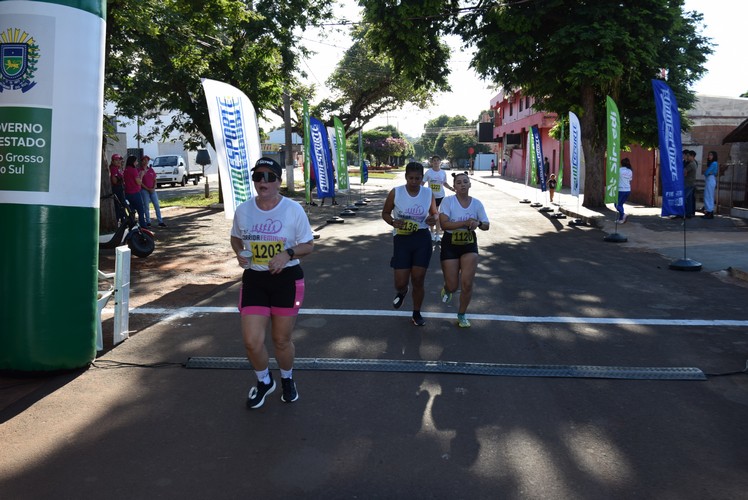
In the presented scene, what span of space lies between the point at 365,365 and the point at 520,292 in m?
4.05

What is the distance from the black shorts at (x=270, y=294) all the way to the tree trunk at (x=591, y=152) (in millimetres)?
18916

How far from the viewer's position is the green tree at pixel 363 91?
40.1 m

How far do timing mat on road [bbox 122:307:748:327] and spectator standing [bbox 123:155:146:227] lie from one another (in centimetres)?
788

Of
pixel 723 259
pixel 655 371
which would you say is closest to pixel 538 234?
pixel 723 259

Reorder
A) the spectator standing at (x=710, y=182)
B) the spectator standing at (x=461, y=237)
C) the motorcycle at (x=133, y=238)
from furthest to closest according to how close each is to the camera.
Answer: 1. the spectator standing at (x=710, y=182)
2. the motorcycle at (x=133, y=238)
3. the spectator standing at (x=461, y=237)

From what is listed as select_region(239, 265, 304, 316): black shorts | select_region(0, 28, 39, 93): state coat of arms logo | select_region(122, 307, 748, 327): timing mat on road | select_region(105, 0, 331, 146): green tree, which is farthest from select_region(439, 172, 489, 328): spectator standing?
select_region(105, 0, 331, 146): green tree

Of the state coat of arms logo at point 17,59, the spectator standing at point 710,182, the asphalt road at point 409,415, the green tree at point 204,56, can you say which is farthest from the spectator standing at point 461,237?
the spectator standing at point 710,182

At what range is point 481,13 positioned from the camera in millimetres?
20641

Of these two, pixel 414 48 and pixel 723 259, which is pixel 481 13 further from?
pixel 723 259

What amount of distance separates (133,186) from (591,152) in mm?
14761

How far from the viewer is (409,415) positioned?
459 centimetres

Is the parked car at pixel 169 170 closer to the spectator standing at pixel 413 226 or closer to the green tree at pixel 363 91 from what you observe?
the green tree at pixel 363 91

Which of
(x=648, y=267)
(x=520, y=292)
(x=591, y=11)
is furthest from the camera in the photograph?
(x=591, y=11)

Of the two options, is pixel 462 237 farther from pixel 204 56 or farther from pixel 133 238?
pixel 204 56
